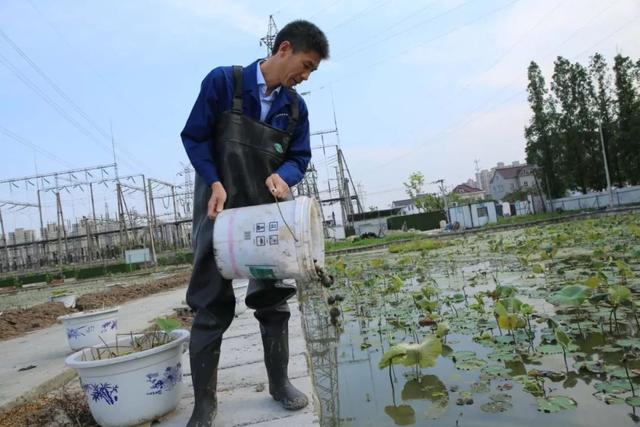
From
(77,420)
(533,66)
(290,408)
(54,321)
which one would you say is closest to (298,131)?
(290,408)

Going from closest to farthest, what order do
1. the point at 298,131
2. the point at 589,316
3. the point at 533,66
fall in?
1. the point at 298,131
2. the point at 589,316
3. the point at 533,66

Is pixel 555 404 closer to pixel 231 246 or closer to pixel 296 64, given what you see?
pixel 231 246

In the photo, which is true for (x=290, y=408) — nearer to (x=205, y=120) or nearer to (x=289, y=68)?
(x=205, y=120)

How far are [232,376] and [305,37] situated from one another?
1.83 meters

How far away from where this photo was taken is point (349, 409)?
7.28 feet

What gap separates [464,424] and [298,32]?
5.47 ft

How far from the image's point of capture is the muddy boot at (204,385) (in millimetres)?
1850

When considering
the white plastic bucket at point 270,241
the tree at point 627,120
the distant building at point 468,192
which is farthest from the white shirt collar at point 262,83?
the distant building at point 468,192

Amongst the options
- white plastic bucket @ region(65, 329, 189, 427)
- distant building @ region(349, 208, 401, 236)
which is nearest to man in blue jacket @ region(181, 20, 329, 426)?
white plastic bucket @ region(65, 329, 189, 427)

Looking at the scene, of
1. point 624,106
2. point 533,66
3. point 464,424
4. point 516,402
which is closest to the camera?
point 464,424

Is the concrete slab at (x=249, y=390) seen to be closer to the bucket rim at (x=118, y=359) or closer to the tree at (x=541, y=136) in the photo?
the bucket rim at (x=118, y=359)

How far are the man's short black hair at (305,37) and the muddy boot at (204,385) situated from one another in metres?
1.23

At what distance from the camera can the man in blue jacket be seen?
187 cm

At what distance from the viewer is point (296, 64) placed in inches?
74.3
